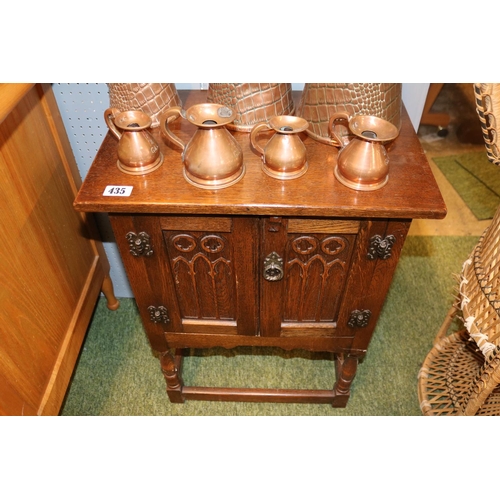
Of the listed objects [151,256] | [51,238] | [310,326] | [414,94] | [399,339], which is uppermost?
[414,94]

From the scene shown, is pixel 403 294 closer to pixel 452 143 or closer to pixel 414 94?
pixel 414 94

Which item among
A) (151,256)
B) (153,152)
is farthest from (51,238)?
(153,152)

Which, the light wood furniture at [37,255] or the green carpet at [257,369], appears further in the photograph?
the green carpet at [257,369]

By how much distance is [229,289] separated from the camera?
1.14 m

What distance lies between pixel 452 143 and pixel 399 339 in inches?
56.8

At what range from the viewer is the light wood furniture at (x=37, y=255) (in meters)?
1.07

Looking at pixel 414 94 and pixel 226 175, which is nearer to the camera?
pixel 226 175

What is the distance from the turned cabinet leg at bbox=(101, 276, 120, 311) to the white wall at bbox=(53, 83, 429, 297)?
449mm

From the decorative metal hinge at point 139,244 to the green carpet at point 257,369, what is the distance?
735 mm

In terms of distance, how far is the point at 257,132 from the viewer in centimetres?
102

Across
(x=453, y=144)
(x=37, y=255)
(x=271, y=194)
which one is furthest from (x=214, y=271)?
(x=453, y=144)

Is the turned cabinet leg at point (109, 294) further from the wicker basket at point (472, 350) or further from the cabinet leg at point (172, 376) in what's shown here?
the wicker basket at point (472, 350)

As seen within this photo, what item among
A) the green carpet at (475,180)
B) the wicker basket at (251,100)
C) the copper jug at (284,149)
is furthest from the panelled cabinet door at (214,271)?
the green carpet at (475,180)

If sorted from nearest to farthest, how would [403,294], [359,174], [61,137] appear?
1. [359,174]
2. [61,137]
3. [403,294]
